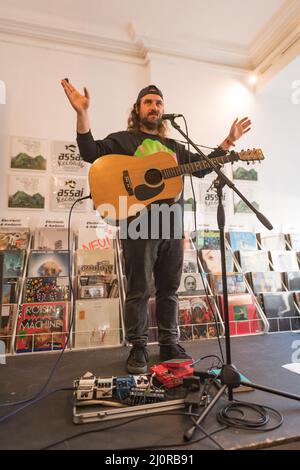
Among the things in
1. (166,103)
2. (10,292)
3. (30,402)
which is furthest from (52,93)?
(30,402)

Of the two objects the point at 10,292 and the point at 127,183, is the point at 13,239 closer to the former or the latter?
the point at 10,292

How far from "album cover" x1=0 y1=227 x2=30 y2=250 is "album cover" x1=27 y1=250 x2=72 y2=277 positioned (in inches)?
4.9

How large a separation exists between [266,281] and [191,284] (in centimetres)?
62

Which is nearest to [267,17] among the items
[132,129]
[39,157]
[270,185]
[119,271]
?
[270,185]

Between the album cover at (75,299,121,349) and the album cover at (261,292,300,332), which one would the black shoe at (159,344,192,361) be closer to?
the album cover at (75,299,121,349)

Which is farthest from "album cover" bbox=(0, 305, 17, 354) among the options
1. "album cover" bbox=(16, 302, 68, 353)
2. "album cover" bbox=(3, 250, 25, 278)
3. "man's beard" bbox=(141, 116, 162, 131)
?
"man's beard" bbox=(141, 116, 162, 131)

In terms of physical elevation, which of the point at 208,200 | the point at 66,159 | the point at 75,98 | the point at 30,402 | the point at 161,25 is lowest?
the point at 30,402

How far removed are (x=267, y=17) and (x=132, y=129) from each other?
1.80 metres

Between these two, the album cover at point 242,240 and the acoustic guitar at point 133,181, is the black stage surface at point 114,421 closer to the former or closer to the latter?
the acoustic guitar at point 133,181

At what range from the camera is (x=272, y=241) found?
2.41 meters

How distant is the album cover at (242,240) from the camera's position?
2.29 m

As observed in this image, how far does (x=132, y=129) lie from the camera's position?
1.53m

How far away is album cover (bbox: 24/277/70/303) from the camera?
1726 millimetres

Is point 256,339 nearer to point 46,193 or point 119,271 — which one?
point 119,271
